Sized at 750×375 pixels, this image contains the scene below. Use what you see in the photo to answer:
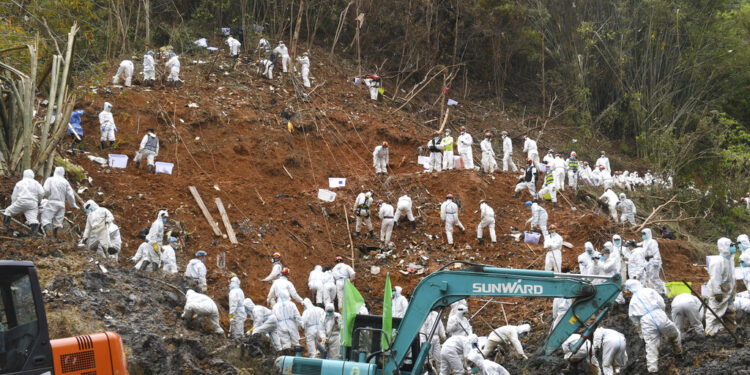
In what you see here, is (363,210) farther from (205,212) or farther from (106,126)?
(106,126)

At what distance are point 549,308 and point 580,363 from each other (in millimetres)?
5819

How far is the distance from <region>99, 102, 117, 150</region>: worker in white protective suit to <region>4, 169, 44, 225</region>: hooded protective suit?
24.9 ft

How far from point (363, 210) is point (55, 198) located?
935cm

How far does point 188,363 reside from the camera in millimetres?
11375

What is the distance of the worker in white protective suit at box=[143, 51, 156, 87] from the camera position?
2584cm

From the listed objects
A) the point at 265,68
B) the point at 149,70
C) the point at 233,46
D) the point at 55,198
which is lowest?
the point at 55,198

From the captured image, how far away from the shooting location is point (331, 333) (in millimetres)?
14727

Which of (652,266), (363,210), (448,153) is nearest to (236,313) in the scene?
(363,210)

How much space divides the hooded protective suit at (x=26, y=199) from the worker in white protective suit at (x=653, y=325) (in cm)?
1177

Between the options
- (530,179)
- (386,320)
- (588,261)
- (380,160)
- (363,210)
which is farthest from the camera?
(380,160)

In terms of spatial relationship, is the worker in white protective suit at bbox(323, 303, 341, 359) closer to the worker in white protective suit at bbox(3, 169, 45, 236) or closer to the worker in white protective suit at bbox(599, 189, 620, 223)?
the worker in white protective suit at bbox(3, 169, 45, 236)

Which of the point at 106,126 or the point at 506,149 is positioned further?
the point at 506,149

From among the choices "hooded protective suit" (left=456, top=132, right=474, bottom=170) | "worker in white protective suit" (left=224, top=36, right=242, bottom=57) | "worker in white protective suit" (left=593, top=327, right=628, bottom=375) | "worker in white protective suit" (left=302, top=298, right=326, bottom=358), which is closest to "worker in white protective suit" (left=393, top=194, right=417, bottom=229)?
"hooded protective suit" (left=456, top=132, right=474, bottom=170)

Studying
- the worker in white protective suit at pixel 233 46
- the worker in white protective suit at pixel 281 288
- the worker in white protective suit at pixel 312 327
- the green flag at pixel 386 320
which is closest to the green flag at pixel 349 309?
the green flag at pixel 386 320
